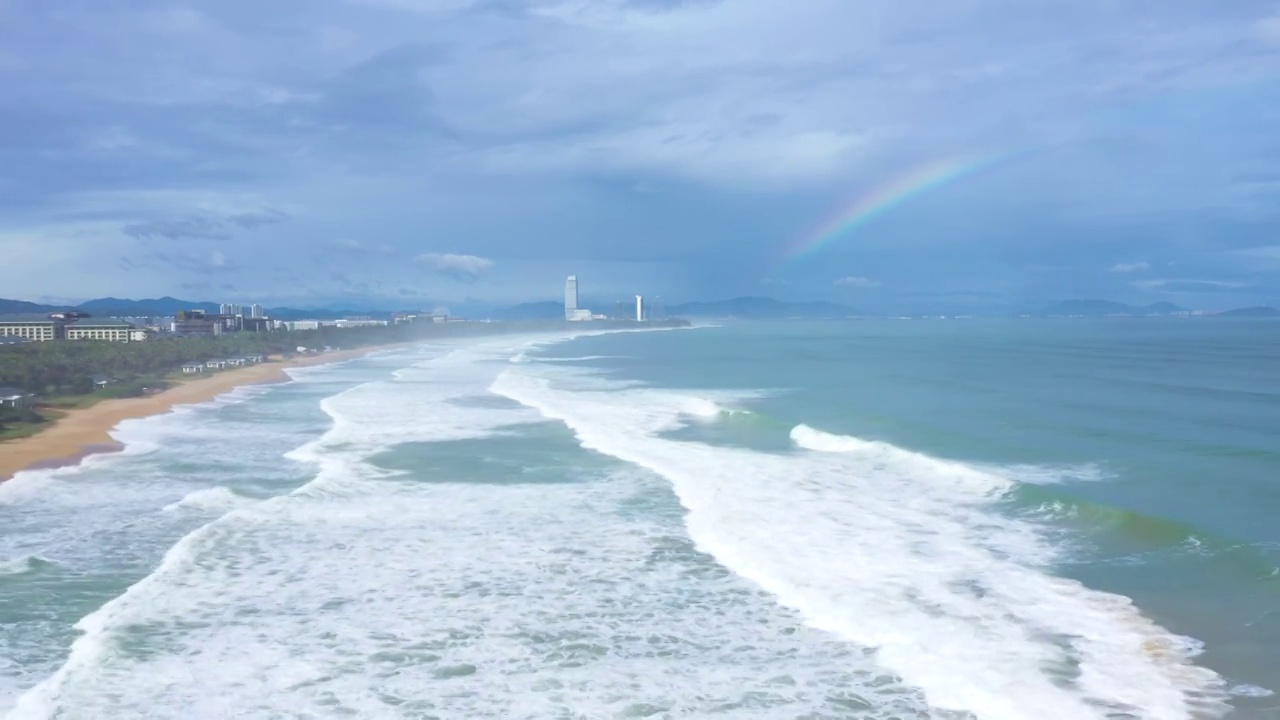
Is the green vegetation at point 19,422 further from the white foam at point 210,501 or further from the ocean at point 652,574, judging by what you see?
the white foam at point 210,501

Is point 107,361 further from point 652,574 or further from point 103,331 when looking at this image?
point 103,331

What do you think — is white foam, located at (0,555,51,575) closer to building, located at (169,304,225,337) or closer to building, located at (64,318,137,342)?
building, located at (64,318,137,342)

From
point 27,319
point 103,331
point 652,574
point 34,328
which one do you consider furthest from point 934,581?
point 27,319

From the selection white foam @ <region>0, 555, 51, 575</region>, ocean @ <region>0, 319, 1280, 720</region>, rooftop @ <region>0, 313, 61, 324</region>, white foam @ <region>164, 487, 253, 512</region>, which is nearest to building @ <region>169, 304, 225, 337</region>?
rooftop @ <region>0, 313, 61, 324</region>

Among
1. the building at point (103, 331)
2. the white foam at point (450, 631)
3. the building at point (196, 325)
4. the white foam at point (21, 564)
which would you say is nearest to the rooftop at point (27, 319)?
the building at point (103, 331)

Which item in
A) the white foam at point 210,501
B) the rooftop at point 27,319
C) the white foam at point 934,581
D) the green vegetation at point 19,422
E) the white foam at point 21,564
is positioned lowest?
the white foam at point 934,581

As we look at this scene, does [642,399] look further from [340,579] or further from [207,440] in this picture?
[340,579]
